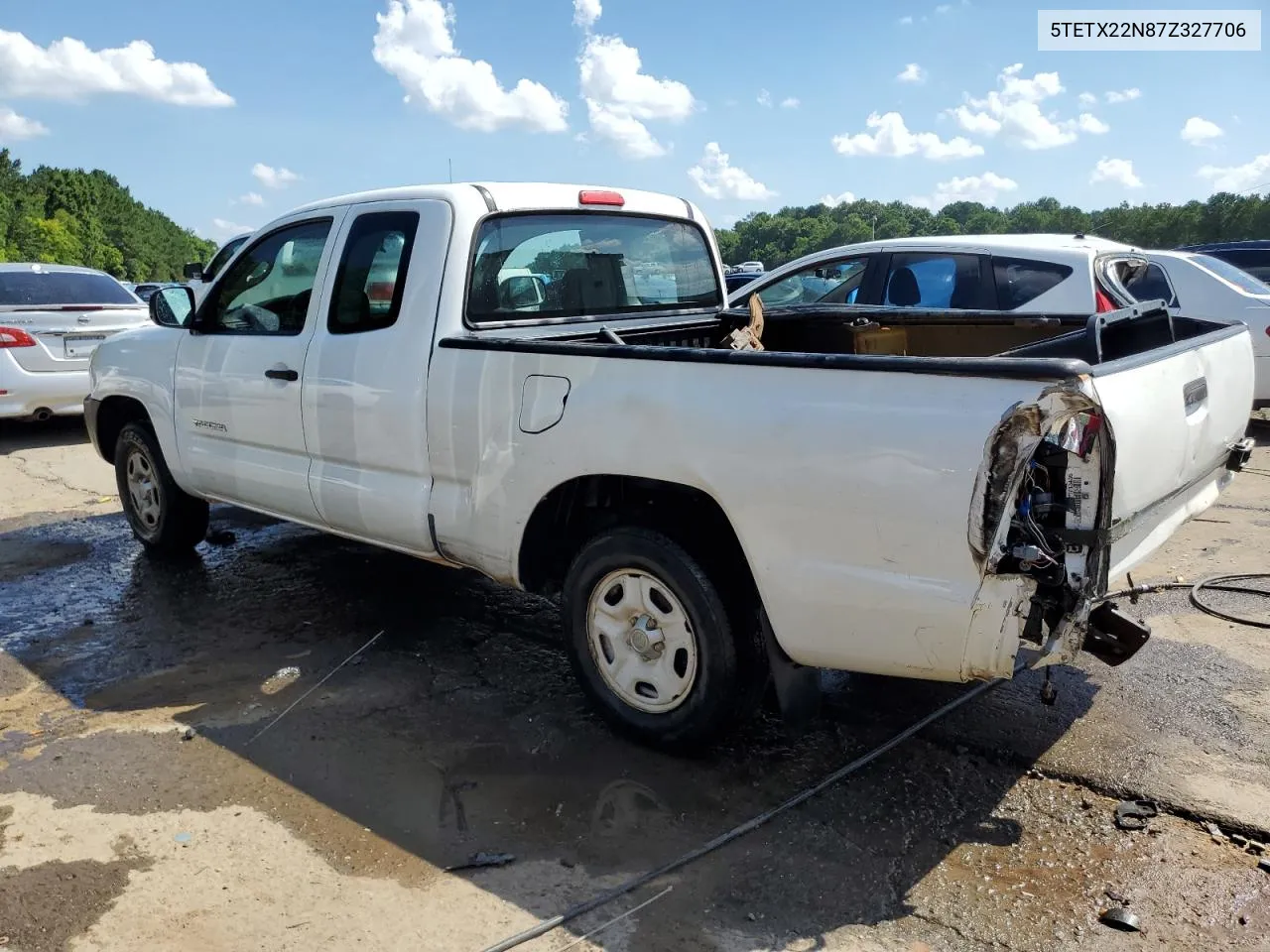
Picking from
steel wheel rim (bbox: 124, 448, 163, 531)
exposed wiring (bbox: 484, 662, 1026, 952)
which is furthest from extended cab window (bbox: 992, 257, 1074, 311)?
steel wheel rim (bbox: 124, 448, 163, 531)

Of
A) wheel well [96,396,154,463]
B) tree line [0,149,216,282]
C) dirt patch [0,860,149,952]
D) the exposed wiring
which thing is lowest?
the exposed wiring

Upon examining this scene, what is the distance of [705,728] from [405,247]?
2.29 m

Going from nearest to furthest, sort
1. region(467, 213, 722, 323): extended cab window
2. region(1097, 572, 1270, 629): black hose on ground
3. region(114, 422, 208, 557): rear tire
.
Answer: region(467, 213, 722, 323): extended cab window < region(1097, 572, 1270, 629): black hose on ground < region(114, 422, 208, 557): rear tire

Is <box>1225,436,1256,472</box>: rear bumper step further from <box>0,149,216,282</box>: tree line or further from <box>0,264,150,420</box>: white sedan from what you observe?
<box>0,149,216,282</box>: tree line

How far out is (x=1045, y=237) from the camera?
310 inches

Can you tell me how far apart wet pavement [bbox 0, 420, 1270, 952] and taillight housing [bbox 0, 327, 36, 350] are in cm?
553

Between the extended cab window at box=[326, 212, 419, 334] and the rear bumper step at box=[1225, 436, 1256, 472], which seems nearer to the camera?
the rear bumper step at box=[1225, 436, 1256, 472]

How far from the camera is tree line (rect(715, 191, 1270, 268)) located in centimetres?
6150

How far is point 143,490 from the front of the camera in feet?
20.3

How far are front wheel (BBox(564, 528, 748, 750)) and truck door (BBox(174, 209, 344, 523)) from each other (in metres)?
1.71

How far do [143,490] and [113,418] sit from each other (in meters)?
0.52

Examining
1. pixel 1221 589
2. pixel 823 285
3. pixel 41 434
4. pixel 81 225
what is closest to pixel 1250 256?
pixel 823 285

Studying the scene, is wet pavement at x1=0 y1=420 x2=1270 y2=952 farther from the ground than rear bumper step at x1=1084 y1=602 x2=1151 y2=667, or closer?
closer

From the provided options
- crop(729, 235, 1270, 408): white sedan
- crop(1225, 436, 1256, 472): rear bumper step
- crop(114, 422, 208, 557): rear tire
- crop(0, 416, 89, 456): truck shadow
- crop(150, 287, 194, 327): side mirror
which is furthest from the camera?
crop(0, 416, 89, 456): truck shadow
